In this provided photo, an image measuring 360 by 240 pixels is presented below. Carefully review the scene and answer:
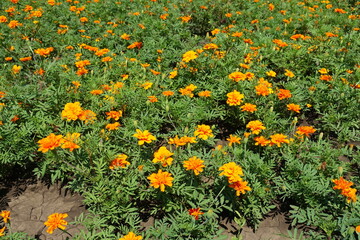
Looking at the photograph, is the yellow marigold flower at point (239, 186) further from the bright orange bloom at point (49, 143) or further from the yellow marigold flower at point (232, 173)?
the bright orange bloom at point (49, 143)

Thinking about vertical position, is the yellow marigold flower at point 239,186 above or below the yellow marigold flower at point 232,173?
below

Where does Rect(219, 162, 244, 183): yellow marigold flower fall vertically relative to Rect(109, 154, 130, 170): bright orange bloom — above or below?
above

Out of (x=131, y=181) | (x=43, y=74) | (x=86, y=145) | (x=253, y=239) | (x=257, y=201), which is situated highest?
(x=43, y=74)

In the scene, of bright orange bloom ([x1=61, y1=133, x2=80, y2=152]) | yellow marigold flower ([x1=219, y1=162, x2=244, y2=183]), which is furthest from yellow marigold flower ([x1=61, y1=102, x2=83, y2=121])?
yellow marigold flower ([x1=219, y1=162, x2=244, y2=183])

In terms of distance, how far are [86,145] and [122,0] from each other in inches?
184

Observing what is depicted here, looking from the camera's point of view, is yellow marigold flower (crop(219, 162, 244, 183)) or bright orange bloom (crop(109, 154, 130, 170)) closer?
yellow marigold flower (crop(219, 162, 244, 183))

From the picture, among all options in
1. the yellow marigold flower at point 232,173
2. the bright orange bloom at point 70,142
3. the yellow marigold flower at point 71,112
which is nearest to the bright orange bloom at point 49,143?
the bright orange bloom at point 70,142

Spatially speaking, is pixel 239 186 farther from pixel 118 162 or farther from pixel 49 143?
pixel 49 143

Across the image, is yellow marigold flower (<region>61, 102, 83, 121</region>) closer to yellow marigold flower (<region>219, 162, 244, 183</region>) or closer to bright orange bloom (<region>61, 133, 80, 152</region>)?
bright orange bloom (<region>61, 133, 80, 152</region>)

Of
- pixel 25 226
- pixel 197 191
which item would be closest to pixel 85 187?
pixel 25 226

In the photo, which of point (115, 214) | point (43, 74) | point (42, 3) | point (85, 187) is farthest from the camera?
point (42, 3)

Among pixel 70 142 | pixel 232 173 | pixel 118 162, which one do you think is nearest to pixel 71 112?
pixel 70 142

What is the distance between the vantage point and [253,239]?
2264mm

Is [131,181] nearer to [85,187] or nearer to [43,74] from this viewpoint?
[85,187]
